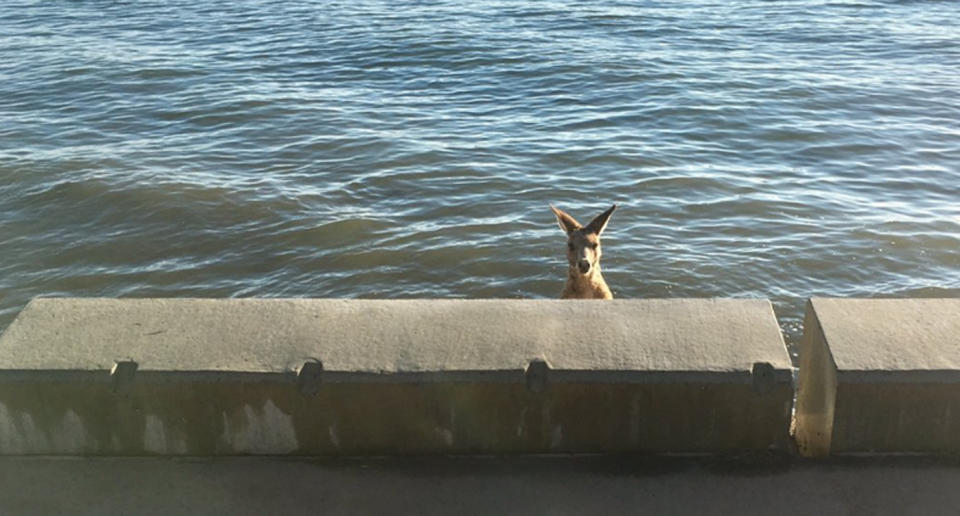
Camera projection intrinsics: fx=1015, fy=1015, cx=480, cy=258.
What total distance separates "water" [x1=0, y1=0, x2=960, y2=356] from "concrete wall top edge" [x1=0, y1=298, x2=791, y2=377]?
386 cm

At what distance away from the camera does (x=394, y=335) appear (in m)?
5.10

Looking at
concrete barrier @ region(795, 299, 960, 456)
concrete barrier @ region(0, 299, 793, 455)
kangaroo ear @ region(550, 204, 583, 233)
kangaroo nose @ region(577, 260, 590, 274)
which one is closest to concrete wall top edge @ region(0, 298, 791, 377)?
concrete barrier @ region(0, 299, 793, 455)

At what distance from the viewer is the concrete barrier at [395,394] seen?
481 cm

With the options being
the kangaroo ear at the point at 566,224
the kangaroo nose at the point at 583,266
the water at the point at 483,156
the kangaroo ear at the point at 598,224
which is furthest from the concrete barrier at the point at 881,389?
the water at the point at 483,156

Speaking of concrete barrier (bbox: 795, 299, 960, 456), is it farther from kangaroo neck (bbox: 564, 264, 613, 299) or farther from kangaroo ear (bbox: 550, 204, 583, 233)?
kangaroo ear (bbox: 550, 204, 583, 233)

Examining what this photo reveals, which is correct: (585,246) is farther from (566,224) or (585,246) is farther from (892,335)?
(892,335)

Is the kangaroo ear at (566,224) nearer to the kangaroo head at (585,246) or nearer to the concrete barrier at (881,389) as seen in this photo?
the kangaroo head at (585,246)

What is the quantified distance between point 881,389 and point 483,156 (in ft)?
30.9

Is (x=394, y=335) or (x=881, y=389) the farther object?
(x=394, y=335)

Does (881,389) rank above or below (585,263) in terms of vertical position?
above

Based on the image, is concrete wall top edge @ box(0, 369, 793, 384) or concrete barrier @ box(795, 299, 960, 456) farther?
concrete wall top edge @ box(0, 369, 793, 384)

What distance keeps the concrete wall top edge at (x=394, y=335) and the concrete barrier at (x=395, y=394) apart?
1 centimetres

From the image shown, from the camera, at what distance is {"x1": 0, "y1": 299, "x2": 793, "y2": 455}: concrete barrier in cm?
481

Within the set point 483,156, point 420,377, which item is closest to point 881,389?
A: point 420,377
